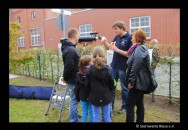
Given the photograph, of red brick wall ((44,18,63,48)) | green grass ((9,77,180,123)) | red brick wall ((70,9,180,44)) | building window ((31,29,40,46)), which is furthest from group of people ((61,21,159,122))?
building window ((31,29,40,46))

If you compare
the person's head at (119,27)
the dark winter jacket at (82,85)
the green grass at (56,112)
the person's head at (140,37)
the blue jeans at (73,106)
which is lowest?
the green grass at (56,112)

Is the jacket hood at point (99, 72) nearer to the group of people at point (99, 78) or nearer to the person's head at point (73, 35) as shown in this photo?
the group of people at point (99, 78)

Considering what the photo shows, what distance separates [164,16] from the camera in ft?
52.1

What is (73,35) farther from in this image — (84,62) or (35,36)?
(35,36)

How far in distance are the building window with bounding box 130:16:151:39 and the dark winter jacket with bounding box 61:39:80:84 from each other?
13.8 m

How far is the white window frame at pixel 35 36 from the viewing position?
30.6 m

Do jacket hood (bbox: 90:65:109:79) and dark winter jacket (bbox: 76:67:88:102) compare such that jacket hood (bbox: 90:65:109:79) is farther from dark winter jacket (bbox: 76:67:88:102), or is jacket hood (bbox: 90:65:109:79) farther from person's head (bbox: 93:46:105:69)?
dark winter jacket (bbox: 76:67:88:102)

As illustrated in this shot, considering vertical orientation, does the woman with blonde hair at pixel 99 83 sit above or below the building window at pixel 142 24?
below

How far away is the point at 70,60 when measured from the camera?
4.04 meters

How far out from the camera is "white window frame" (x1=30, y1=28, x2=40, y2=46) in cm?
3064

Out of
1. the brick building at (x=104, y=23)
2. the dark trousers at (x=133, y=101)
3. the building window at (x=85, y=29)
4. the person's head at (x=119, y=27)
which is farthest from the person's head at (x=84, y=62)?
the building window at (x=85, y=29)
